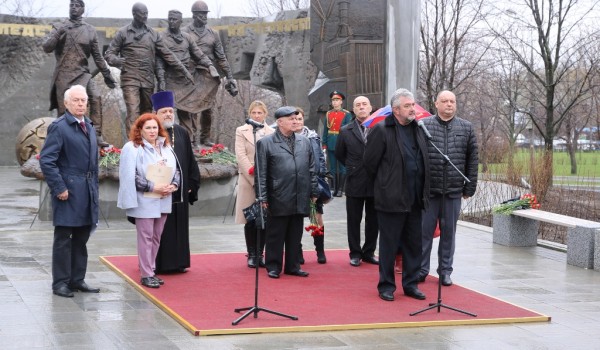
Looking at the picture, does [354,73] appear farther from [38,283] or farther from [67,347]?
[67,347]

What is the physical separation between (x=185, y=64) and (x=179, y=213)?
679 cm

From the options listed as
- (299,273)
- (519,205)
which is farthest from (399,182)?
(519,205)

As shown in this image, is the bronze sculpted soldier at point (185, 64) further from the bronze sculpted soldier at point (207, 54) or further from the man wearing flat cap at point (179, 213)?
the man wearing flat cap at point (179, 213)

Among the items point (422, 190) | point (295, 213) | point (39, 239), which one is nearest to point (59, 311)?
point (295, 213)

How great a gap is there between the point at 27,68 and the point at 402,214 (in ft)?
72.8

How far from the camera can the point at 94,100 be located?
1518 centimetres

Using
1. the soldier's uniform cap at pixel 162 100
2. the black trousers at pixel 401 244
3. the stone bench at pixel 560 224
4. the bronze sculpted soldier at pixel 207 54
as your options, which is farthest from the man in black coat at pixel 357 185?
the bronze sculpted soldier at pixel 207 54

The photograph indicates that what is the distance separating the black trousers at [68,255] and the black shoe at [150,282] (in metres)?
0.56

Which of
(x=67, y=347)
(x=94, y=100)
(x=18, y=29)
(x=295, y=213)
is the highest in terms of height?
(x=18, y=29)

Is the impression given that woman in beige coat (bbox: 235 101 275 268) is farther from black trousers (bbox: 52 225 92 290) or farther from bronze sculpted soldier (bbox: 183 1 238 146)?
bronze sculpted soldier (bbox: 183 1 238 146)

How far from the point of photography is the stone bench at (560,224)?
10477mm

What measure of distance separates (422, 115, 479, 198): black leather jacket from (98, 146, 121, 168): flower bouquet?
21.5 ft

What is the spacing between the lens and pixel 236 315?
24.7ft

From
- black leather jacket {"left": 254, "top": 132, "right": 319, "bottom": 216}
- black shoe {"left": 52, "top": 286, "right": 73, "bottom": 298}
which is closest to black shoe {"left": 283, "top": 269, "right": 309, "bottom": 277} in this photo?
black leather jacket {"left": 254, "top": 132, "right": 319, "bottom": 216}
